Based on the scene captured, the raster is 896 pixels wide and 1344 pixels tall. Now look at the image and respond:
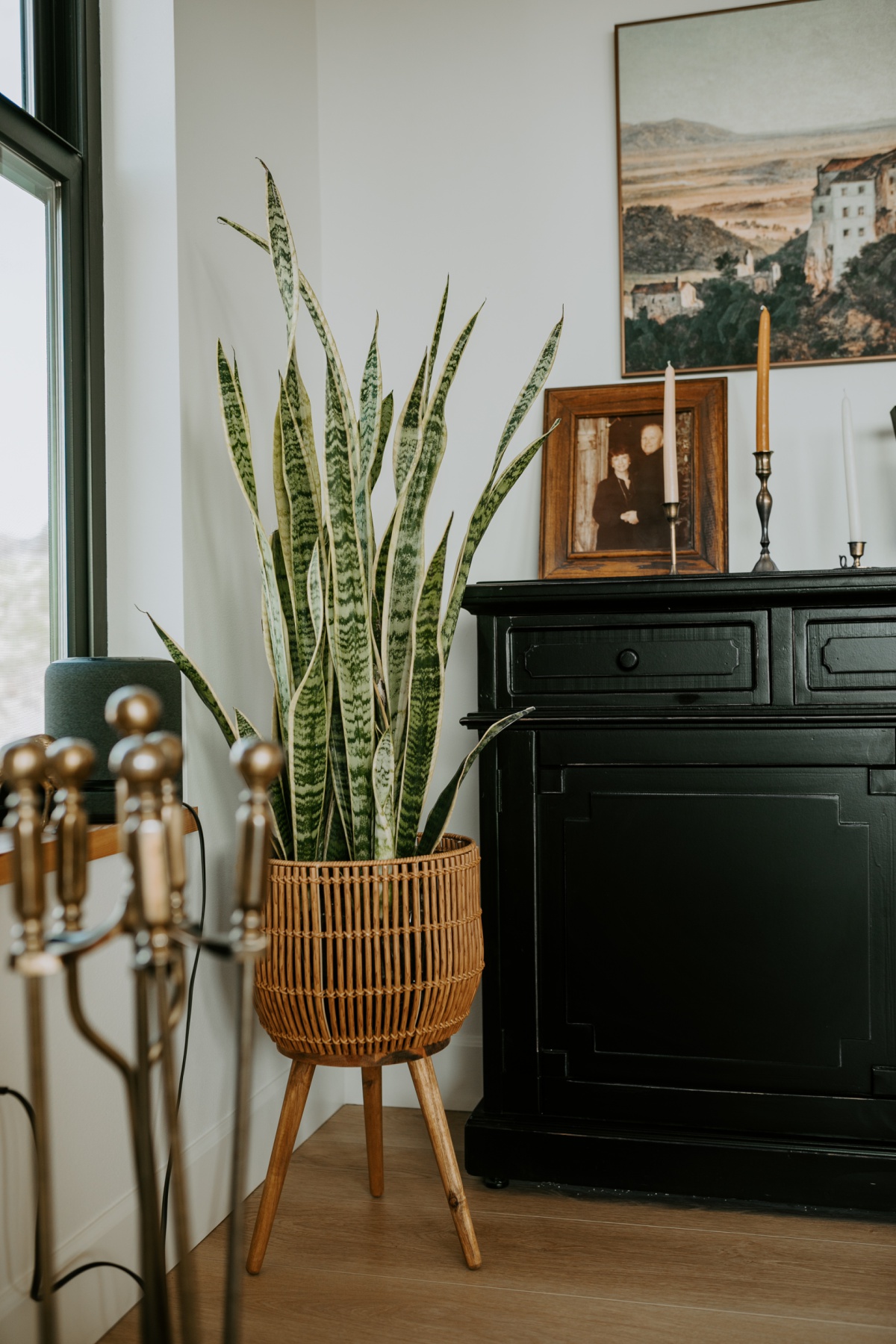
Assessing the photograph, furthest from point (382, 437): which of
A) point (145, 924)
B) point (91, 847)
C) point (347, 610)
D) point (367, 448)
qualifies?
point (145, 924)

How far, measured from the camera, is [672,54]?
2145 millimetres

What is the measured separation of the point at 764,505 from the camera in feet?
6.33

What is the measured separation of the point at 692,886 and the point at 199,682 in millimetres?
849

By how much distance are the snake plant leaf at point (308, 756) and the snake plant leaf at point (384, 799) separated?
0.28ft

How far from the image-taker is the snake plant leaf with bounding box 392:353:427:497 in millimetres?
1644

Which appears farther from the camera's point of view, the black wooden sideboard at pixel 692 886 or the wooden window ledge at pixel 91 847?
the black wooden sideboard at pixel 692 886

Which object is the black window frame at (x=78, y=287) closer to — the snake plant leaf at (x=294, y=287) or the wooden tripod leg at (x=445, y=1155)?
the snake plant leaf at (x=294, y=287)

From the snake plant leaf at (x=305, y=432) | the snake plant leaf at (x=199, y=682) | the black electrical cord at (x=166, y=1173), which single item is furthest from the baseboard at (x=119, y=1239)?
the snake plant leaf at (x=305, y=432)

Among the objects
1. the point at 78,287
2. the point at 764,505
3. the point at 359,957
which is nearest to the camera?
the point at 359,957

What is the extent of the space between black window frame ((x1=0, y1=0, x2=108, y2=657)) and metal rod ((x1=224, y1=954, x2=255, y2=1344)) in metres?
1.11

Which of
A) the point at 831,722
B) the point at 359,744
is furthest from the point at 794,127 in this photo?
the point at 359,744

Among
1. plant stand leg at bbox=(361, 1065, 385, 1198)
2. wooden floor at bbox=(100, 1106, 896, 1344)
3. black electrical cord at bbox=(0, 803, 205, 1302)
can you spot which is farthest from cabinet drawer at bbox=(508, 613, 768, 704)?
wooden floor at bbox=(100, 1106, 896, 1344)

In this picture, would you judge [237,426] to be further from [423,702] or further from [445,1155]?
[445,1155]

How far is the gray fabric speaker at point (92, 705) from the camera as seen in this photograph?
146 cm
